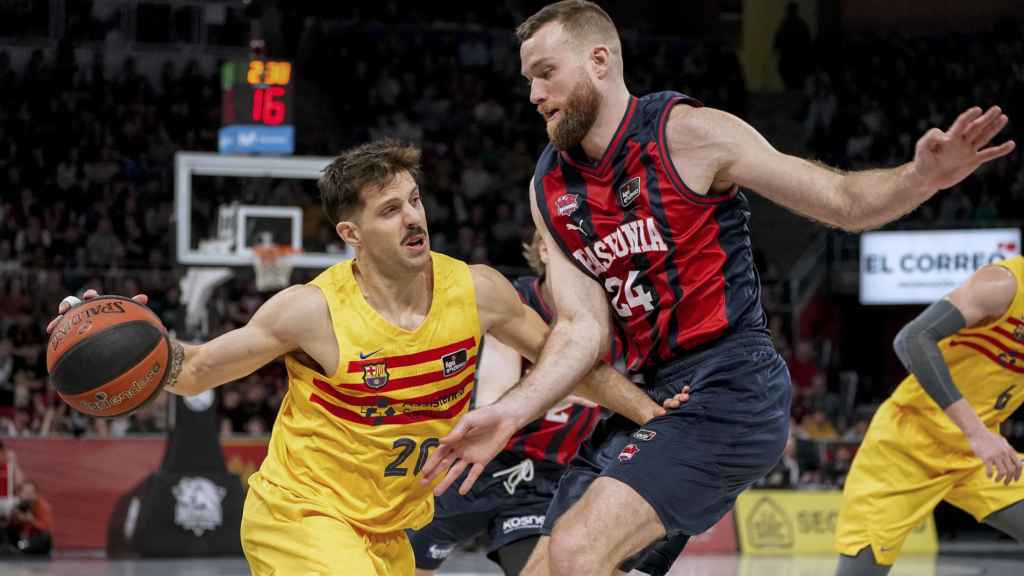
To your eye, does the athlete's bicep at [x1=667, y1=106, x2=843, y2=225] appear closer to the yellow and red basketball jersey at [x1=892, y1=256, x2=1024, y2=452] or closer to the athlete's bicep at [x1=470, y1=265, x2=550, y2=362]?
the athlete's bicep at [x1=470, y1=265, x2=550, y2=362]

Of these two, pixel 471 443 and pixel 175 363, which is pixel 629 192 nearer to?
pixel 471 443

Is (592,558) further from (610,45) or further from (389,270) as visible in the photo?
(610,45)

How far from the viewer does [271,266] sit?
42.2ft

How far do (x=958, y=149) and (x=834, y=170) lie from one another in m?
0.52

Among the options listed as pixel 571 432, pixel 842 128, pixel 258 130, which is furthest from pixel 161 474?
pixel 842 128

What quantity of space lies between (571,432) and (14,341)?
1060cm

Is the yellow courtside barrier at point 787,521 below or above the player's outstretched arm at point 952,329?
below

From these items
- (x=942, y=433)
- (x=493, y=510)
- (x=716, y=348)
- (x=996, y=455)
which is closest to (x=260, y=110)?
(x=493, y=510)

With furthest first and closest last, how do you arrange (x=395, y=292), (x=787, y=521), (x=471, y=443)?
1. (x=787, y=521)
2. (x=395, y=292)
3. (x=471, y=443)

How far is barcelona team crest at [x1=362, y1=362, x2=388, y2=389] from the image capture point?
182 inches

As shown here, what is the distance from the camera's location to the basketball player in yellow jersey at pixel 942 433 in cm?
639

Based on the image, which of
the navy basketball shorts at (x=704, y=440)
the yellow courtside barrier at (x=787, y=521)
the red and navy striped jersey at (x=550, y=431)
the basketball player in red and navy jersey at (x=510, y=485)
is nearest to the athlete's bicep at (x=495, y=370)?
the basketball player in red and navy jersey at (x=510, y=485)

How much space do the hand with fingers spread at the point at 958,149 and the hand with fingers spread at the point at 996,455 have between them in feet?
8.41

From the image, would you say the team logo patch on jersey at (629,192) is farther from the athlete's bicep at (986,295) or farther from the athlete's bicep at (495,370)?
the athlete's bicep at (986,295)
